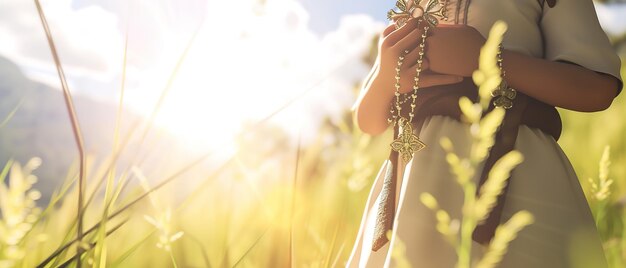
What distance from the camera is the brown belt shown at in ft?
2.87

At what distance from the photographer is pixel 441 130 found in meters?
0.97

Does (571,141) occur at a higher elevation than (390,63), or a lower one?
lower

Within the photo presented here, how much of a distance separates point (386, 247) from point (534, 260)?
24 centimetres

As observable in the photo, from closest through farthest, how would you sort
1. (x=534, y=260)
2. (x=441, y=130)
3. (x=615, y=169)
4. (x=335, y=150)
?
(x=534, y=260) < (x=441, y=130) < (x=335, y=150) < (x=615, y=169)

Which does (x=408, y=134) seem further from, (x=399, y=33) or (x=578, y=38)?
(x=578, y=38)

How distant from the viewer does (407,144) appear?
3.12 ft

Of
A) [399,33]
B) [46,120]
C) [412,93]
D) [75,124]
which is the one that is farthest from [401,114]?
[46,120]

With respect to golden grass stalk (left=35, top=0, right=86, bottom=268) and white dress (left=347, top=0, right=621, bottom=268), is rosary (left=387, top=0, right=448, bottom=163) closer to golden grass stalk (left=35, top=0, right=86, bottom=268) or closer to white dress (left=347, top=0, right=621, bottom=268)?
white dress (left=347, top=0, right=621, bottom=268)

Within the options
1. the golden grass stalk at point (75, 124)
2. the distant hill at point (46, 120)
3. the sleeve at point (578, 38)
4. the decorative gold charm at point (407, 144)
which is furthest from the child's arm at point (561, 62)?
the distant hill at point (46, 120)

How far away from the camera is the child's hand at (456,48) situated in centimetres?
91

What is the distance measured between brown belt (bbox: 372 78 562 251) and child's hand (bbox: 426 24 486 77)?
0.14 ft

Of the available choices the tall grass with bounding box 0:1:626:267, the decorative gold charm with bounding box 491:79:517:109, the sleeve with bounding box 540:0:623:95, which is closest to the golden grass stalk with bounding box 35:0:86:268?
the tall grass with bounding box 0:1:626:267

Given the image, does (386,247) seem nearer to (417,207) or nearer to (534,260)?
(417,207)

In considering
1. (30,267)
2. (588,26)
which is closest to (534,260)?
(588,26)
